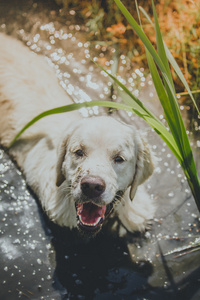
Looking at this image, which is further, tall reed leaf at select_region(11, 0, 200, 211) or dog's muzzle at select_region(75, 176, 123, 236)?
dog's muzzle at select_region(75, 176, 123, 236)

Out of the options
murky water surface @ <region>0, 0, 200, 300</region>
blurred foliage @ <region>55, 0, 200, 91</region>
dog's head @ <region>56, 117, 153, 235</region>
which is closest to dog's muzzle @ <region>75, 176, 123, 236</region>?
dog's head @ <region>56, 117, 153, 235</region>

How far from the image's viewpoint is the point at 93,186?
6.89 ft

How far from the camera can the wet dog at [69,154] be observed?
2338 mm

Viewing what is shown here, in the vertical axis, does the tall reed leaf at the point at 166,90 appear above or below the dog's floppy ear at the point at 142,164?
above

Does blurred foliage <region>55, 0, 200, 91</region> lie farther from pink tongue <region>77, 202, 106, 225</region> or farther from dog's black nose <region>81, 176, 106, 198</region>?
dog's black nose <region>81, 176, 106, 198</region>

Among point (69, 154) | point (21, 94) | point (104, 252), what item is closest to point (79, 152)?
point (69, 154)

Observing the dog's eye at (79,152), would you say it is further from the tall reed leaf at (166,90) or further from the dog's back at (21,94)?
the dog's back at (21,94)

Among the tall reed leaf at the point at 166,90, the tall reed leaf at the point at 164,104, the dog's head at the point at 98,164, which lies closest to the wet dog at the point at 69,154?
the dog's head at the point at 98,164

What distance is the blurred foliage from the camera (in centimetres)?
440

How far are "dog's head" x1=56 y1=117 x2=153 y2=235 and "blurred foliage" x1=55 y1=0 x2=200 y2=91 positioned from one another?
211 cm

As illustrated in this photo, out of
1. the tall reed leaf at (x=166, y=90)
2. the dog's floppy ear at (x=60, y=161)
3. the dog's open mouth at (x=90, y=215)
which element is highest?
the tall reed leaf at (x=166, y=90)

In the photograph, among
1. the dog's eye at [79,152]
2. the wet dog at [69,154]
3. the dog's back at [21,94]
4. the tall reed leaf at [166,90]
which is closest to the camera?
the tall reed leaf at [166,90]

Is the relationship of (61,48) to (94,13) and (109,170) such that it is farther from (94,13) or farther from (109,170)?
(109,170)

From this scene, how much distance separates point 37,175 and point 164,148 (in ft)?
5.42
